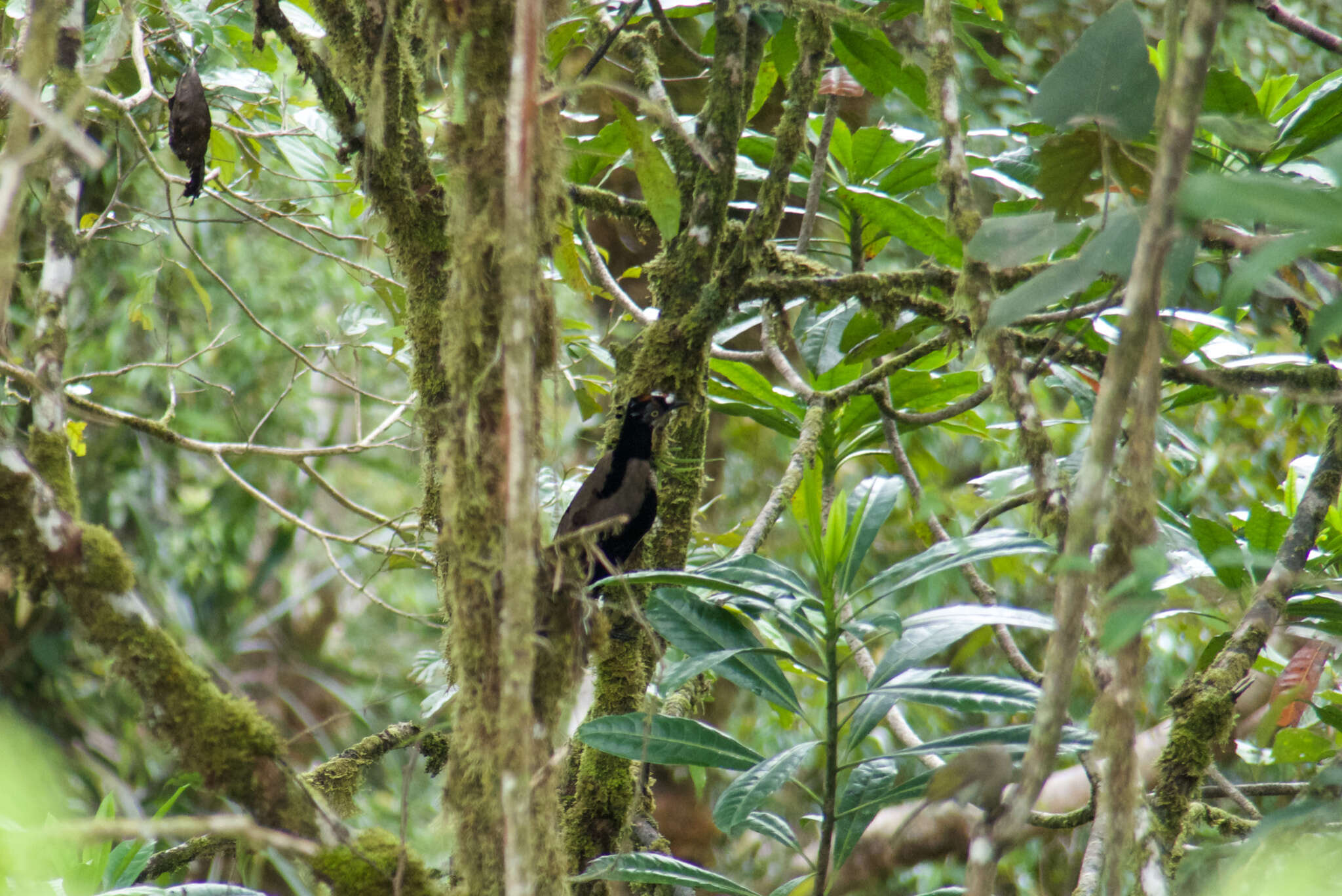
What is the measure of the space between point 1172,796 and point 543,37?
55.7 inches

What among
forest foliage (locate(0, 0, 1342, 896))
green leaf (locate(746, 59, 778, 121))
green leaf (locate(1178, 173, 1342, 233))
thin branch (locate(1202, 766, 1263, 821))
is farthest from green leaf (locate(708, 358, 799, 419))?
green leaf (locate(1178, 173, 1342, 233))

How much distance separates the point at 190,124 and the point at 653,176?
0.95 meters

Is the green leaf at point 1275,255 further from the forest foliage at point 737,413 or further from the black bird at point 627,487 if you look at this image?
the black bird at point 627,487

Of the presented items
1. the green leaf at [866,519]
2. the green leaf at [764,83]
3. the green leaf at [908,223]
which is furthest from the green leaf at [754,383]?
the green leaf at [866,519]

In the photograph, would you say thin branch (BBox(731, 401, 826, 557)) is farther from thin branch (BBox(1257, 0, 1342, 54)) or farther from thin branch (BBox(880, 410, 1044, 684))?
thin branch (BBox(1257, 0, 1342, 54))

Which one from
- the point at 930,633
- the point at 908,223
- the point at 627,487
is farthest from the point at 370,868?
the point at 908,223

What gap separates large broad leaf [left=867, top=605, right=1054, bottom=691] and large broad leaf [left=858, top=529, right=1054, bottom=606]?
65 millimetres

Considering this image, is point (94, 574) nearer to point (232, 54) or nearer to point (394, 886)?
point (394, 886)

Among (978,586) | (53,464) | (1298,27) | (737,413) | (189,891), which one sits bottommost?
(189,891)

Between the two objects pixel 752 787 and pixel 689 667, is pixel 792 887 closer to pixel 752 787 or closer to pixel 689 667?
pixel 752 787

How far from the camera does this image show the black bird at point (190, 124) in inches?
70.4

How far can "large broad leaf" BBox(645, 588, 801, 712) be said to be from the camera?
58.5 inches

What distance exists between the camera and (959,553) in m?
1.35

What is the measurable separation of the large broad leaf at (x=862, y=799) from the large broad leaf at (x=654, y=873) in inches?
6.8
